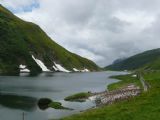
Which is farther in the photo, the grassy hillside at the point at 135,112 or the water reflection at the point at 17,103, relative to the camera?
the water reflection at the point at 17,103

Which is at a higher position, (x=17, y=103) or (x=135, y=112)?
(x=17, y=103)

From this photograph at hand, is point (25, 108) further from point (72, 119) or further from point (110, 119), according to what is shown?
point (110, 119)

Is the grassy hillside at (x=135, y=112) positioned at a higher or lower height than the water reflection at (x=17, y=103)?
lower

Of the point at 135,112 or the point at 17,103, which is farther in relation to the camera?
the point at 17,103

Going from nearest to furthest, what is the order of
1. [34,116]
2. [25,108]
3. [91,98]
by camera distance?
1. [34,116]
2. [25,108]
3. [91,98]

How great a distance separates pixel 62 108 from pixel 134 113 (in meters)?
32.5

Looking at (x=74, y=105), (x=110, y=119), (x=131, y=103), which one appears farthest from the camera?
(x=74, y=105)

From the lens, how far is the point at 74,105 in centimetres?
9219

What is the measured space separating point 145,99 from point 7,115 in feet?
88.1

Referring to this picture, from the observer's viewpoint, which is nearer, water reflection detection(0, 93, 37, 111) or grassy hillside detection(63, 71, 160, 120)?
grassy hillside detection(63, 71, 160, 120)

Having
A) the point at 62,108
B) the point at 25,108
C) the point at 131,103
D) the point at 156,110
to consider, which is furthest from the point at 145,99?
the point at 25,108

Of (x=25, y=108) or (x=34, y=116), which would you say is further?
(x=25, y=108)

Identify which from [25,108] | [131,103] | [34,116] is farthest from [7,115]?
[131,103]

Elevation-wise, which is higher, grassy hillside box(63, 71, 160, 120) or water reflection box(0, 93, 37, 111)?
water reflection box(0, 93, 37, 111)
